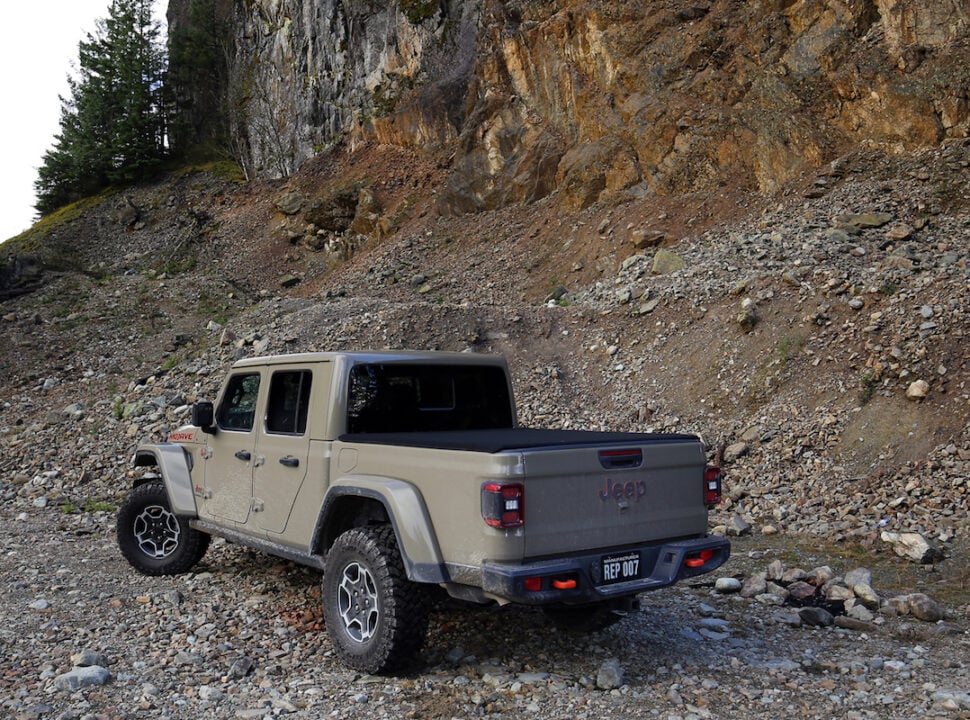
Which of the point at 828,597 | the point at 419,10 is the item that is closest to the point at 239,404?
the point at 828,597

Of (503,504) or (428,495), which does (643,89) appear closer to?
(428,495)

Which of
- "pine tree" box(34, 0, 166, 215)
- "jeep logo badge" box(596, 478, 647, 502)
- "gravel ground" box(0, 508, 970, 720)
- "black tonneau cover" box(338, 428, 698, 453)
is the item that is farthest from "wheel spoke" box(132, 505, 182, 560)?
"pine tree" box(34, 0, 166, 215)

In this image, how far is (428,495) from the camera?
14.1 feet

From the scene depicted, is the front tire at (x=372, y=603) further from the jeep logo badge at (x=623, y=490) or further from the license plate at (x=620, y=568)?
the jeep logo badge at (x=623, y=490)

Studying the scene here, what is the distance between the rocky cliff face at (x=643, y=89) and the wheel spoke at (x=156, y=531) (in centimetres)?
1524

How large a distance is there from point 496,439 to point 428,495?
0.64 meters

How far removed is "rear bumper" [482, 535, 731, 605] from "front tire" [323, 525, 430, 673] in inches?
25.0

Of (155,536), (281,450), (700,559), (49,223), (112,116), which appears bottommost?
(155,536)

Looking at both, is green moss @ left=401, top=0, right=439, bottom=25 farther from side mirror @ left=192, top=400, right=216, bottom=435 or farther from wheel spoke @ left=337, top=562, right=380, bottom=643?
wheel spoke @ left=337, top=562, right=380, bottom=643

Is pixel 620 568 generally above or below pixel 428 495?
below

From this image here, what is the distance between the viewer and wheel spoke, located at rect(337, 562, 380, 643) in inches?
180

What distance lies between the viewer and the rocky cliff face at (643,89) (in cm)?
1720

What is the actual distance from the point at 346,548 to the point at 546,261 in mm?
16104

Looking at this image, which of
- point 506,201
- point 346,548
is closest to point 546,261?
point 506,201
